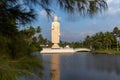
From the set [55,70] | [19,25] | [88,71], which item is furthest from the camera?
[88,71]

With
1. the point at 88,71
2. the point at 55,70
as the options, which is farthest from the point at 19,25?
the point at 88,71

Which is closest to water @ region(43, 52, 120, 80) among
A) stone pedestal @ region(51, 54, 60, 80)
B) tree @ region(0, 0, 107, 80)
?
stone pedestal @ region(51, 54, 60, 80)

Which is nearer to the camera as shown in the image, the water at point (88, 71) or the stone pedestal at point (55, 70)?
the stone pedestal at point (55, 70)

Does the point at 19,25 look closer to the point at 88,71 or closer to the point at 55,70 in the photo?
the point at 55,70

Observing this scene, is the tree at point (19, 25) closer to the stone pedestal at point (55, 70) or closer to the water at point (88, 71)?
the stone pedestal at point (55, 70)

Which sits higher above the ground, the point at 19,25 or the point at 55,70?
the point at 19,25

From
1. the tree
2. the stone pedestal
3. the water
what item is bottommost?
the water

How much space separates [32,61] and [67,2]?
52 cm

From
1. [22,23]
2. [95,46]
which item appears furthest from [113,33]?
[22,23]

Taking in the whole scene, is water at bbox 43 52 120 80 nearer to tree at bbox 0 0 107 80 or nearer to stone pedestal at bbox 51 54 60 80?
stone pedestal at bbox 51 54 60 80

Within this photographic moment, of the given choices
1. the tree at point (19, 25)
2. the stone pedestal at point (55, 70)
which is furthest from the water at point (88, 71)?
the tree at point (19, 25)

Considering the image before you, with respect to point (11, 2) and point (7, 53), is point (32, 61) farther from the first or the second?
point (11, 2)

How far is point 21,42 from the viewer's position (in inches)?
102

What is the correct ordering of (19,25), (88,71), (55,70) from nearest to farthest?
(19,25) → (55,70) → (88,71)
